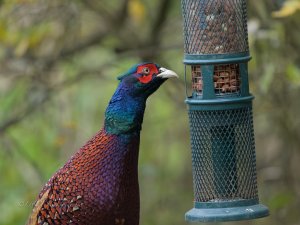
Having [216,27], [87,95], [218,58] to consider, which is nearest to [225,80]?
[218,58]

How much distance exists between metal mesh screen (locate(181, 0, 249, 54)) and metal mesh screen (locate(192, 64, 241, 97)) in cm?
10

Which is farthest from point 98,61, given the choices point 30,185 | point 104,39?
point 30,185

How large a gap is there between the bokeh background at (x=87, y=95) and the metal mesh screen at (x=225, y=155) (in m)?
1.85

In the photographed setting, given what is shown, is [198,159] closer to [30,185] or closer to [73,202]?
[73,202]

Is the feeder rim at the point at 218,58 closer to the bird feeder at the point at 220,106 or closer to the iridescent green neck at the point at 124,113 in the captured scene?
the bird feeder at the point at 220,106

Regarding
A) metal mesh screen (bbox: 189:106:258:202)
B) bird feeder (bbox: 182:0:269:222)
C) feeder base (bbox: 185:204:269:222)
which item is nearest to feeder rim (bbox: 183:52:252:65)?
bird feeder (bbox: 182:0:269:222)

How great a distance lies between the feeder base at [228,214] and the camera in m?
5.12

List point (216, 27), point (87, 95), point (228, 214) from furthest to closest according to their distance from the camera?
1. point (87, 95)
2. point (216, 27)
3. point (228, 214)

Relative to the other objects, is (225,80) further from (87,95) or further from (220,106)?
(87,95)

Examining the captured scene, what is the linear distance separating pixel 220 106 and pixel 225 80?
16cm

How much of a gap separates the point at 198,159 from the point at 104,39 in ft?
10.3

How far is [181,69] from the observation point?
28.9 ft

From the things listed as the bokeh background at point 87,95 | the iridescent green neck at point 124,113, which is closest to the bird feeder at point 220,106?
the iridescent green neck at point 124,113

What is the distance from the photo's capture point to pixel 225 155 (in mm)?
5336
